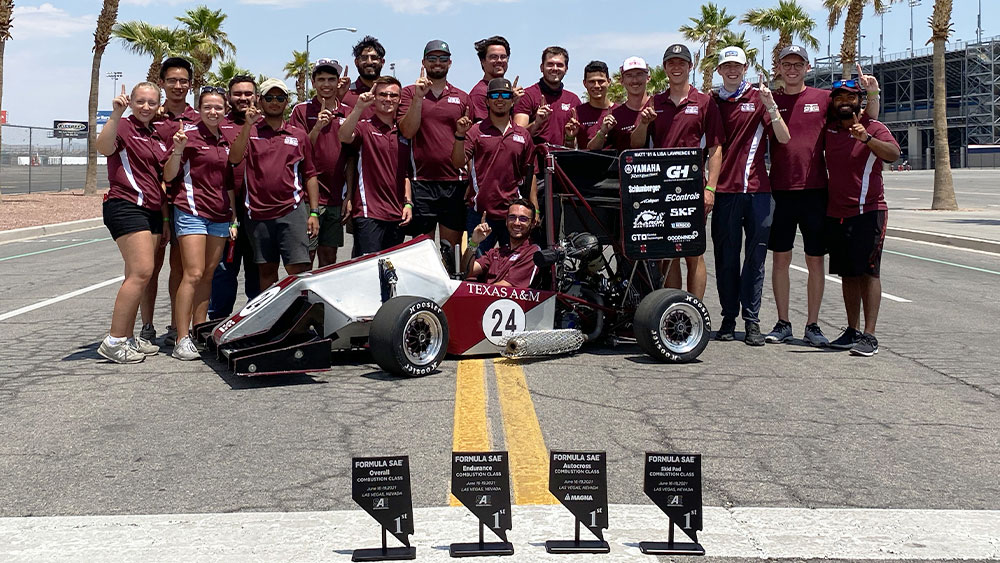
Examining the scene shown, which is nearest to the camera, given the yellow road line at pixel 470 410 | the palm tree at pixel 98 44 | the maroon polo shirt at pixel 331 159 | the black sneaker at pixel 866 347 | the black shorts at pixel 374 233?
the yellow road line at pixel 470 410

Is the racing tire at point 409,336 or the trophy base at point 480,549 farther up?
the racing tire at point 409,336

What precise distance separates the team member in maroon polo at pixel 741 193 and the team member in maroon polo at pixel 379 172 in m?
2.60

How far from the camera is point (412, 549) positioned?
3.46m

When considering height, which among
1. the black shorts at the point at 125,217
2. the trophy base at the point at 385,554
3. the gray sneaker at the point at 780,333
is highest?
the black shorts at the point at 125,217

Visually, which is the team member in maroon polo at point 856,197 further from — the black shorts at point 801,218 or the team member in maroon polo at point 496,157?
the team member in maroon polo at point 496,157

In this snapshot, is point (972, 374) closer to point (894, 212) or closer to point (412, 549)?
point (412, 549)

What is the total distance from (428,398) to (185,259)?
8.33 ft

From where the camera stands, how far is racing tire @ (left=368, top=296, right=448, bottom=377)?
6367mm

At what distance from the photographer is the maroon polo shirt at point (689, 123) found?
8.02 m

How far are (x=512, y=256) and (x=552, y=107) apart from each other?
201 cm

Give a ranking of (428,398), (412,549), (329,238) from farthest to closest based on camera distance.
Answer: (329,238) < (428,398) < (412,549)

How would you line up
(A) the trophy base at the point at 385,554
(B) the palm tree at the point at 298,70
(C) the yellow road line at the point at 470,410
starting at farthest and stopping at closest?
(B) the palm tree at the point at 298,70 < (C) the yellow road line at the point at 470,410 < (A) the trophy base at the point at 385,554

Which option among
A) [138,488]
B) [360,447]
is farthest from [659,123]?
[138,488]

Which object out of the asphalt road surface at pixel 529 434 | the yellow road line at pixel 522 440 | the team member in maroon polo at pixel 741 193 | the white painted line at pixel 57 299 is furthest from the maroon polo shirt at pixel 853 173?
the white painted line at pixel 57 299
